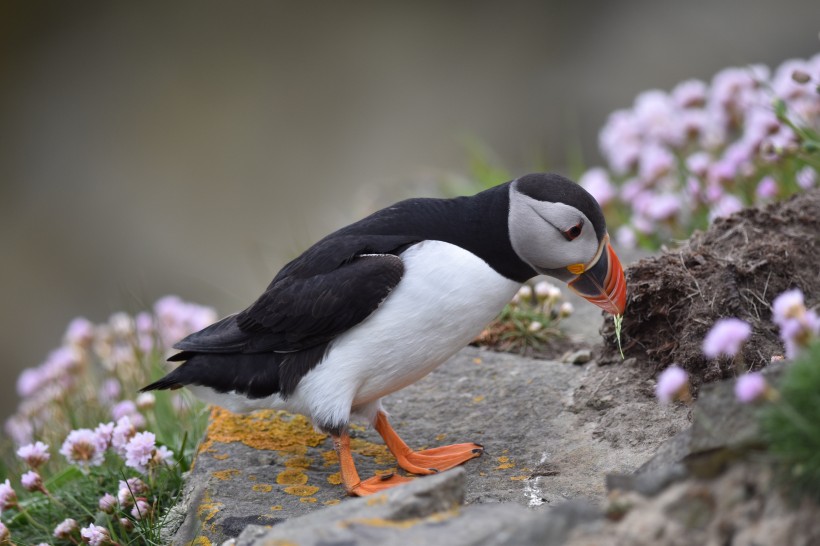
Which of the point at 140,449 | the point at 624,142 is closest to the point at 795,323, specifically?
the point at 140,449

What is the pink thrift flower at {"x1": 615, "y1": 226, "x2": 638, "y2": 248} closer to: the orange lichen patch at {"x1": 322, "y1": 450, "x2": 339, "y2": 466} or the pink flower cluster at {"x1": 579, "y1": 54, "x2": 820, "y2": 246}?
the pink flower cluster at {"x1": 579, "y1": 54, "x2": 820, "y2": 246}

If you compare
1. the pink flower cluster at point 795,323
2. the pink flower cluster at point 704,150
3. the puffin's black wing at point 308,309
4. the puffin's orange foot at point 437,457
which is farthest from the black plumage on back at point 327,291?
the pink flower cluster at point 704,150

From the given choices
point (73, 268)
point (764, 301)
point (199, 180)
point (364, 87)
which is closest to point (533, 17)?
point (364, 87)

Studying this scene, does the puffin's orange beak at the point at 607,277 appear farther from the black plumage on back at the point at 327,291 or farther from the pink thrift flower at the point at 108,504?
the pink thrift flower at the point at 108,504

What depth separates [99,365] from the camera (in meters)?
7.02

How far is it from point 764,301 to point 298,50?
12289 mm

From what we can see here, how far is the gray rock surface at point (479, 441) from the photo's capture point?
3.97 metres

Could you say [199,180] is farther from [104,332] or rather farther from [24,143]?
[104,332]

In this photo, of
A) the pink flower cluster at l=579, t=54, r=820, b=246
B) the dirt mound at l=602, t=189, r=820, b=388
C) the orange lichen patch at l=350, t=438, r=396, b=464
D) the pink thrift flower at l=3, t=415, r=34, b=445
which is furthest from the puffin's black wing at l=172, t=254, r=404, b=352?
the pink flower cluster at l=579, t=54, r=820, b=246

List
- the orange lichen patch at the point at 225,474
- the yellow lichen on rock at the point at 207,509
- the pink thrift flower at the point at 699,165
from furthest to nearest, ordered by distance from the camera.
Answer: the pink thrift flower at the point at 699,165
the orange lichen patch at the point at 225,474
the yellow lichen on rock at the point at 207,509

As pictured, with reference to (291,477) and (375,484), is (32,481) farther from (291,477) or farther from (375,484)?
(375,484)

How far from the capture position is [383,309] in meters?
4.14

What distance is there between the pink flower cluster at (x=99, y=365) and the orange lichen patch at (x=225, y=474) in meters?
1.46

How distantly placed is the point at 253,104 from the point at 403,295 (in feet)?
37.6
